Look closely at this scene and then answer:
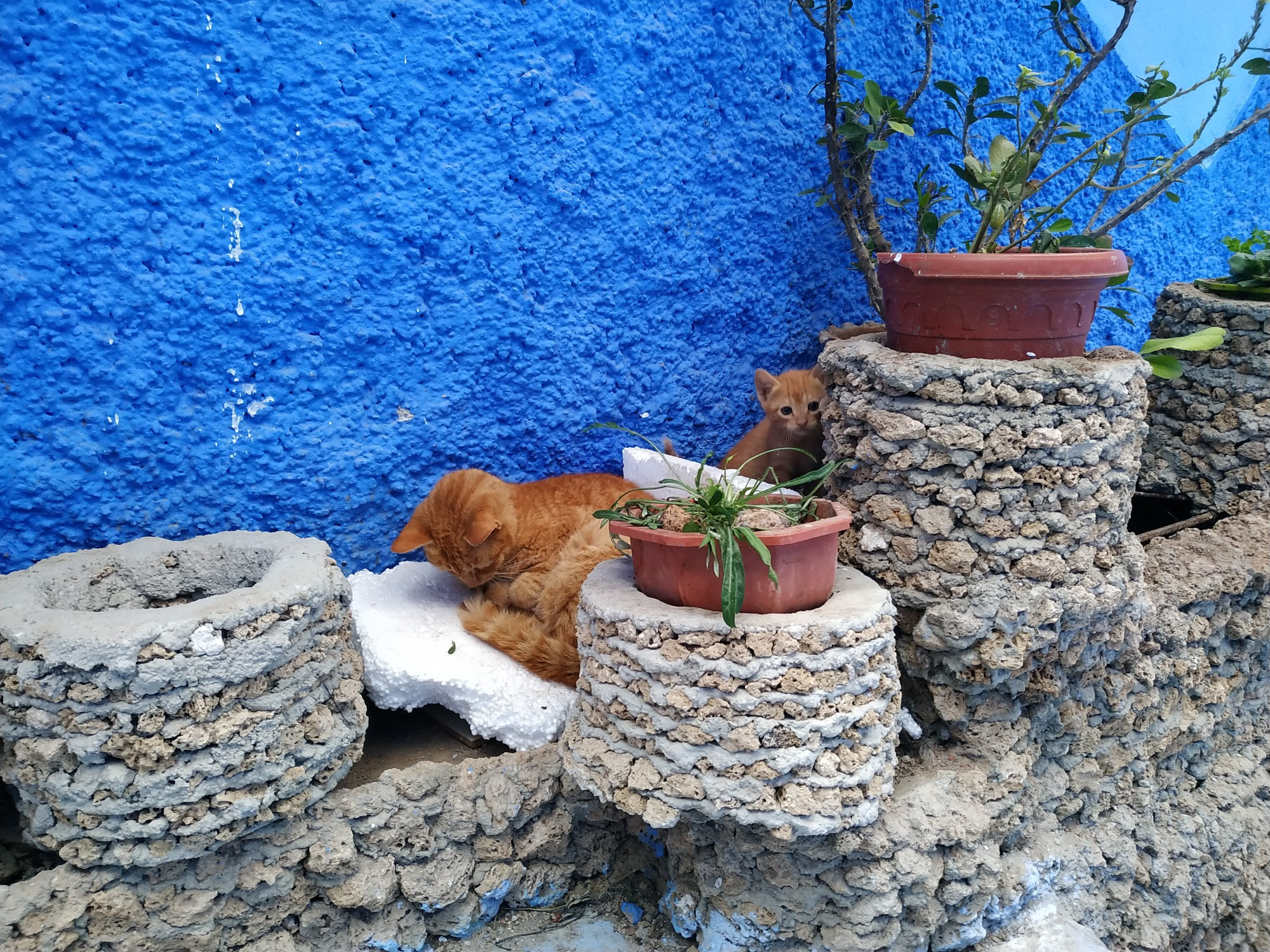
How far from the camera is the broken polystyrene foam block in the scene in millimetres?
2316

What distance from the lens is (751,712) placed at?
1.86 metres

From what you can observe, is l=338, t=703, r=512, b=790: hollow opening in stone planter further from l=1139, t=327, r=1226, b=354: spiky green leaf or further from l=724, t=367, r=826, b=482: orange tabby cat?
l=1139, t=327, r=1226, b=354: spiky green leaf

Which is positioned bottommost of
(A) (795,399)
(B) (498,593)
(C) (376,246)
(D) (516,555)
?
(B) (498,593)

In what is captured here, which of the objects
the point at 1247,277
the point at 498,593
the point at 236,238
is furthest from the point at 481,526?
the point at 1247,277

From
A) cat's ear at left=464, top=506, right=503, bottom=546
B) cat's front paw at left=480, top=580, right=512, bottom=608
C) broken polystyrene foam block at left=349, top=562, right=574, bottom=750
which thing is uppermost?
cat's ear at left=464, top=506, right=503, bottom=546

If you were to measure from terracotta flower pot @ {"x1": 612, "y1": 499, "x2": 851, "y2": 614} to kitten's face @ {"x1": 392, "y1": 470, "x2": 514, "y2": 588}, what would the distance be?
55 cm

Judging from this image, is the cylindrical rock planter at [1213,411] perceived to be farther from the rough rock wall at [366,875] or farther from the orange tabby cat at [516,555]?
the rough rock wall at [366,875]

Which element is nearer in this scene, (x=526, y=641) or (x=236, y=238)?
(x=236, y=238)

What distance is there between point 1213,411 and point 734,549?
249cm

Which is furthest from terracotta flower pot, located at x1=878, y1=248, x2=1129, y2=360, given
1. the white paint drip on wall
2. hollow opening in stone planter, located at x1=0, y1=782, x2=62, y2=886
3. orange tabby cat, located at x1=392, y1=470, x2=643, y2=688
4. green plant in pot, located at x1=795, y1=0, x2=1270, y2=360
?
hollow opening in stone planter, located at x1=0, y1=782, x2=62, y2=886

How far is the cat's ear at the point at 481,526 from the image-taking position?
2.37 m

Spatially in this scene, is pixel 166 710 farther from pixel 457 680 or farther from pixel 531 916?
pixel 531 916

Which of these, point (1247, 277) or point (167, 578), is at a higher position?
point (1247, 277)

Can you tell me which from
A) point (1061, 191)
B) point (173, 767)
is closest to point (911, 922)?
point (173, 767)
